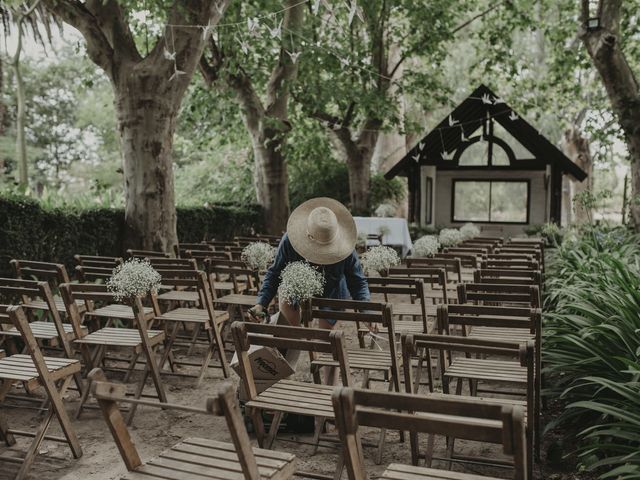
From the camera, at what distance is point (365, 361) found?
4887 millimetres

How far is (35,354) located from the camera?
4.20 m

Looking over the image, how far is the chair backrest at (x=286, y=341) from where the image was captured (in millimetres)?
3703

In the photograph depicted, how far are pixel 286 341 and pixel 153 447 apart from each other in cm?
172

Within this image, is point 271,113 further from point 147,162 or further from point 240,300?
point 240,300

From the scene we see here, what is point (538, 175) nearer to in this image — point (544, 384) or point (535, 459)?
point (544, 384)

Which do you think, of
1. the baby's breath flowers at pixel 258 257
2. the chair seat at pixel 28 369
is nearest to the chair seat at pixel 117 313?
the baby's breath flowers at pixel 258 257

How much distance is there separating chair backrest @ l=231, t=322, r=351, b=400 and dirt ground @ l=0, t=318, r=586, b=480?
3.05 feet

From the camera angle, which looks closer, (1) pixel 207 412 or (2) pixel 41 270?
(1) pixel 207 412

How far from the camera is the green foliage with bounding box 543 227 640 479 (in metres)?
3.88

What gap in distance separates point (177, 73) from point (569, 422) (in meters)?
6.59

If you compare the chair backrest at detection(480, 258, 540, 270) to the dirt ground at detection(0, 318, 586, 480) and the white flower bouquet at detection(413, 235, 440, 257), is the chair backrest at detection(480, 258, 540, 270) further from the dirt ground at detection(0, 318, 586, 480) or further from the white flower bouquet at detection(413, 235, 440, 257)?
the dirt ground at detection(0, 318, 586, 480)

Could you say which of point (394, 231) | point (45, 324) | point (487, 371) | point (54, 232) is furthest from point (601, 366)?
point (394, 231)

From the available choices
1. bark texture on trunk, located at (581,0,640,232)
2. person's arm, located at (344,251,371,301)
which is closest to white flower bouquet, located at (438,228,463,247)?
bark texture on trunk, located at (581,0,640,232)

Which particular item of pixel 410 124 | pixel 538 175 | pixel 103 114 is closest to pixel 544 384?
pixel 410 124
